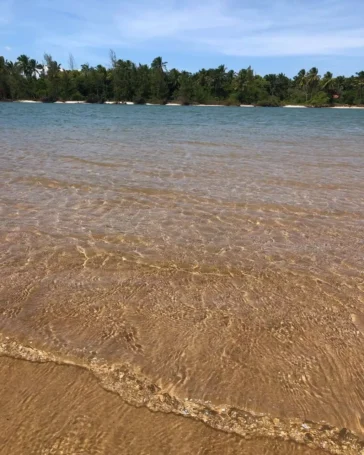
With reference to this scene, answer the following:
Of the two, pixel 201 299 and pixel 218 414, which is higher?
pixel 218 414

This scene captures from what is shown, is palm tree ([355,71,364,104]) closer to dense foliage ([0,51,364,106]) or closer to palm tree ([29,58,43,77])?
dense foliage ([0,51,364,106])

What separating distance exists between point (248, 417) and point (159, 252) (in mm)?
2875

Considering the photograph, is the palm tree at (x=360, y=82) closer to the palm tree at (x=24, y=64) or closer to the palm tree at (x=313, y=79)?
the palm tree at (x=313, y=79)

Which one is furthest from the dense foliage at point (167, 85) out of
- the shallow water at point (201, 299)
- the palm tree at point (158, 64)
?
the shallow water at point (201, 299)

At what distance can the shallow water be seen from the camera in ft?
8.56

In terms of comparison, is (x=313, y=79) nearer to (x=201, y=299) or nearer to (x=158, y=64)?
(x=158, y=64)

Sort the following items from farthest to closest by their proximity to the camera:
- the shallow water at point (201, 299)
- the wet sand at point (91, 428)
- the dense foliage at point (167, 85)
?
the dense foliage at point (167, 85) < the shallow water at point (201, 299) < the wet sand at point (91, 428)

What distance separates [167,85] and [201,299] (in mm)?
125126

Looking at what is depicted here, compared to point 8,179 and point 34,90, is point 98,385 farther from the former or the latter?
point 34,90

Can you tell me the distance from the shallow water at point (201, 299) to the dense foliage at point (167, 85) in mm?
114967

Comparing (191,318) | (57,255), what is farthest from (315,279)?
(57,255)

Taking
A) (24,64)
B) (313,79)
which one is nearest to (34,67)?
(24,64)

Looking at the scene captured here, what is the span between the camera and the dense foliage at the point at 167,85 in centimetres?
11600

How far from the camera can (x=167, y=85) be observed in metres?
120
